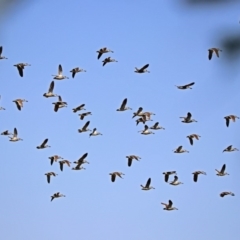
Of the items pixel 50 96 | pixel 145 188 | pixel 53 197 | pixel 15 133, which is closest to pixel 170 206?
pixel 145 188

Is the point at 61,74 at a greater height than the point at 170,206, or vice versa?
the point at 61,74

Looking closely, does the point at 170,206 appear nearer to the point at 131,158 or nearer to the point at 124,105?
the point at 131,158

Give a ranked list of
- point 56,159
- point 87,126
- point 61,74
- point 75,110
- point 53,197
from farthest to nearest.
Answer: point 53,197 → point 56,159 → point 87,126 → point 75,110 → point 61,74

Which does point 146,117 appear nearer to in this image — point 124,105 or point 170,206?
point 124,105

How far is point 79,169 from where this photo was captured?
59.7 metres

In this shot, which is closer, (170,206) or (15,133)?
(15,133)

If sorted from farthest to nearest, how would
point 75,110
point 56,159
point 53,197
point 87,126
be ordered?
point 53,197 → point 56,159 → point 87,126 → point 75,110

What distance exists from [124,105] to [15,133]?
9.54m

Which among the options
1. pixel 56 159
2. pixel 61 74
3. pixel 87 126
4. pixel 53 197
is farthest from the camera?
pixel 53 197

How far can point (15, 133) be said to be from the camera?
195ft

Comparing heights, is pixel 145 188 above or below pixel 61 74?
below

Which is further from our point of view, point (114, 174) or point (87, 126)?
point (114, 174)

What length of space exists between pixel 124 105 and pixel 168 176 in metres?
8.98

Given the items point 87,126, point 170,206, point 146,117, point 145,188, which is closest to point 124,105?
point 146,117
